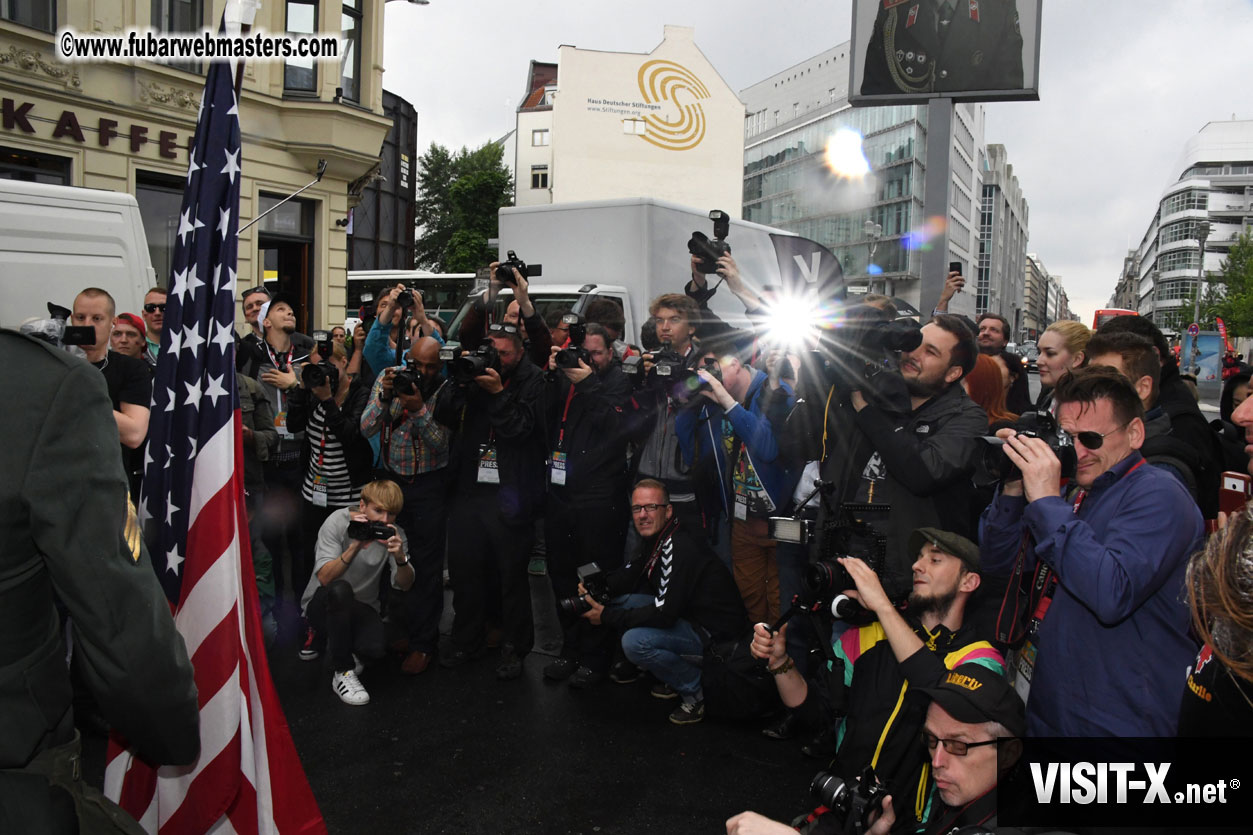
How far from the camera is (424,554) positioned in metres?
5.27

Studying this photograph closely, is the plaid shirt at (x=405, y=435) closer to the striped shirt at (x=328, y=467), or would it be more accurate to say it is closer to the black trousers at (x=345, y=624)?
the striped shirt at (x=328, y=467)

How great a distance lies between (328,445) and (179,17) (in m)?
11.2

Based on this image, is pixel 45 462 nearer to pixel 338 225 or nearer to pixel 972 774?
pixel 972 774

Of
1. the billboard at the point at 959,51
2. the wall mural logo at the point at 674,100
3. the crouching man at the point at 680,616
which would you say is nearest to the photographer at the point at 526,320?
the crouching man at the point at 680,616

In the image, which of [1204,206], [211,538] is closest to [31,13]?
[211,538]

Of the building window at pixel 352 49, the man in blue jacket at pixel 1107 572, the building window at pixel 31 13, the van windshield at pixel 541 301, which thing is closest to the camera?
the man in blue jacket at pixel 1107 572

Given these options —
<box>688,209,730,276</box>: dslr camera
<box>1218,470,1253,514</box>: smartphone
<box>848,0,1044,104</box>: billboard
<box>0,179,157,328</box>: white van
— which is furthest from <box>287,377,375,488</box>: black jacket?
<box>848,0,1044,104</box>: billboard

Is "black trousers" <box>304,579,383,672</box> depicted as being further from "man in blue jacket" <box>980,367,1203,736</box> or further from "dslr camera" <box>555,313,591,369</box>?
"man in blue jacket" <box>980,367,1203,736</box>

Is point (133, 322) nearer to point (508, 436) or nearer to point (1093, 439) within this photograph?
point (508, 436)

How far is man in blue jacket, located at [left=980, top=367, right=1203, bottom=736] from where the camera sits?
226 centimetres

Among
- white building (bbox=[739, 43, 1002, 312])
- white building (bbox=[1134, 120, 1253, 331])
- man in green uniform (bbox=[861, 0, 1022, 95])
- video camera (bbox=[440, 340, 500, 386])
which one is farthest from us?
white building (bbox=[1134, 120, 1253, 331])

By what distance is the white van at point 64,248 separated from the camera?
6.55 m

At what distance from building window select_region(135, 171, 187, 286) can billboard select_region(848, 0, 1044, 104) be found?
10.4 m

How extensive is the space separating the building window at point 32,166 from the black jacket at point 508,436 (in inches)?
356
